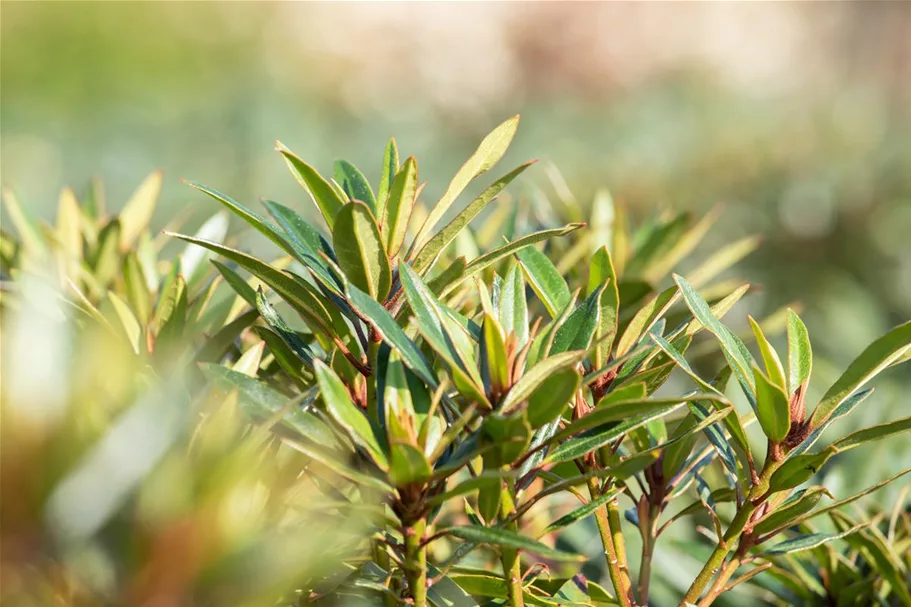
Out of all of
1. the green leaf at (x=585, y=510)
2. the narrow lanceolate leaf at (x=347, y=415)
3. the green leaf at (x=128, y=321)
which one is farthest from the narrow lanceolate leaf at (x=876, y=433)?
the green leaf at (x=128, y=321)

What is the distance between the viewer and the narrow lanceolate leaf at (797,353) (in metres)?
0.47

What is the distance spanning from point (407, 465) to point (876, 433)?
0.23 meters

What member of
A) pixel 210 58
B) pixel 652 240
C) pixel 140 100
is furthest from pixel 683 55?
pixel 652 240

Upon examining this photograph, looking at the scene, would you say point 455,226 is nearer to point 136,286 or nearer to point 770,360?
point 770,360

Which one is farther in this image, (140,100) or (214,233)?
(140,100)

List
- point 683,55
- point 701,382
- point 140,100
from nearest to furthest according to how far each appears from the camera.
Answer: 1. point 701,382
2. point 140,100
3. point 683,55

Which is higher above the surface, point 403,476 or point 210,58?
point 210,58

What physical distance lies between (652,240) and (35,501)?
654 millimetres

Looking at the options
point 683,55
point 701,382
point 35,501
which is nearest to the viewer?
point 35,501

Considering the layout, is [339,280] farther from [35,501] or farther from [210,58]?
[210,58]

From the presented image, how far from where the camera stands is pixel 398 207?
0.47 m

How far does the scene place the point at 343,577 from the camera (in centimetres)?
46

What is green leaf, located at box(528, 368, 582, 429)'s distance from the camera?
365 millimetres

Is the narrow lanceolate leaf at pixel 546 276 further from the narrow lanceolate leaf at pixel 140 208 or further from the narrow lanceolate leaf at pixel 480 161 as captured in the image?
the narrow lanceolate leaf at pixel 140 208
